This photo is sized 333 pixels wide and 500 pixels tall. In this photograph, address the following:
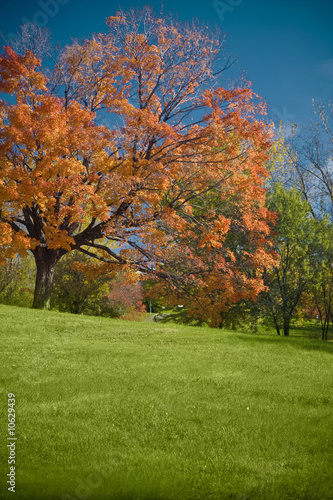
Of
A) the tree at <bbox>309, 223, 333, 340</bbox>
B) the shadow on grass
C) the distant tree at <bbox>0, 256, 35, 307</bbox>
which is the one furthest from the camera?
the distant tree at <bbox>0, 256, 35, 307</bbox>

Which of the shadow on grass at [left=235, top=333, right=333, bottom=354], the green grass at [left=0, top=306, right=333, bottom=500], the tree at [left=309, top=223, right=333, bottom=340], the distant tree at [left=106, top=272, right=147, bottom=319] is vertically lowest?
the green grass at [left=0, top=306, right=333, bottom=500]

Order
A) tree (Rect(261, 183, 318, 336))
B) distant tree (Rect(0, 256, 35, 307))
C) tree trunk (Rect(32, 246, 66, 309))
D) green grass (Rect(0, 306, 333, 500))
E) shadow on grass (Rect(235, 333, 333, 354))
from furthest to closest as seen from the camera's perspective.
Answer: distant tree (Rect(0, 256, 35, 307)), tree (Rect(261, 183, 318, 336)), tree trunk (Rect(32, 246, 66, 309)), shadow on grass (Rect(235, 333, 333, 354)), green grass (Rect(0, 306, 333, 500))

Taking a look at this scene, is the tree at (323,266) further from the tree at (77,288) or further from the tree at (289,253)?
the tree at (77,288)

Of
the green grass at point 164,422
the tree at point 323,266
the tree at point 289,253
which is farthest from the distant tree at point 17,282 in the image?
the tree at point 323,266

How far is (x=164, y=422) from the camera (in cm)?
575

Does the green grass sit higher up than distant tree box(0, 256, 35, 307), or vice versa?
distant tree box(0, 256, 35, 307)

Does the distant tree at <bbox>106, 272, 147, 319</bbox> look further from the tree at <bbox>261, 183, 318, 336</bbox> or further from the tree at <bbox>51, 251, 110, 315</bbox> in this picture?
the tree at <bbox>261, 183, 318, 336</bbox>

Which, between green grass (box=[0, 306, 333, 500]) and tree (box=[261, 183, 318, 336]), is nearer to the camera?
green grass (box=[0, 306, 333, 500])

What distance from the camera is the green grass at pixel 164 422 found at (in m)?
4.22

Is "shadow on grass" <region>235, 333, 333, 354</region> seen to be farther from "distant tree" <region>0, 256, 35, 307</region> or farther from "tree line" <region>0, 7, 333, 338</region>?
"distant tree" <region>0, 256, 35, 307</region>

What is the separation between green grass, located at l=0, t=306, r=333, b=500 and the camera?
4.22 metres

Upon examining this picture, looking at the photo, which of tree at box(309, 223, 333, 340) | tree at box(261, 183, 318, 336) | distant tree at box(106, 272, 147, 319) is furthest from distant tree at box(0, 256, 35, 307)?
tree at box(309, 223, 333, 340)

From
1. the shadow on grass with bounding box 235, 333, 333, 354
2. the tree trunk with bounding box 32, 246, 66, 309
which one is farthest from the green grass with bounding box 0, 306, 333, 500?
the tree trunk with bounding box 32, 246, 66, 309

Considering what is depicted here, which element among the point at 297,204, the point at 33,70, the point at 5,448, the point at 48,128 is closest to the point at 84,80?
the point at 33,70
